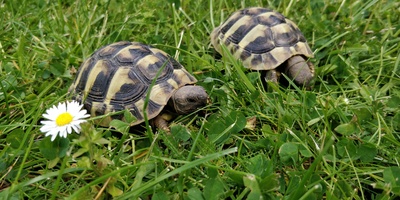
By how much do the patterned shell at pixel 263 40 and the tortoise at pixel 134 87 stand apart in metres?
0.61

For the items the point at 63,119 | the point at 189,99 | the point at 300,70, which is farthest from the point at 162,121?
the point at 300,70

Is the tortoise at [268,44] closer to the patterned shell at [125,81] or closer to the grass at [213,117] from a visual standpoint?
the grass at [213,117]

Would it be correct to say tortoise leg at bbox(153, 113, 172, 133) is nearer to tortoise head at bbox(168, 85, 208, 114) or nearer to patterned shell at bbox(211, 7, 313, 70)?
tortoise head at bbox(168, 85, 208, 114)

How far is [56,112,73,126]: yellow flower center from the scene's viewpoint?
1.76 meters

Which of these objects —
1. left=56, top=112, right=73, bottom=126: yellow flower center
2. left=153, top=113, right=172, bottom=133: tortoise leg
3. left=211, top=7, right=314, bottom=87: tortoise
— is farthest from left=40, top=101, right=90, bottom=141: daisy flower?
left=211, top=7, right=314, bottom=87: tortoise

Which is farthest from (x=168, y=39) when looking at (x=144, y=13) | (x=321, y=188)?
(x=321, y=188)

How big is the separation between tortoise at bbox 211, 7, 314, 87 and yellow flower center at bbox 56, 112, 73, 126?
48.6 inches

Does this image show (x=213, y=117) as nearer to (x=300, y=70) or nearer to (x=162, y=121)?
(x=162, y=121)

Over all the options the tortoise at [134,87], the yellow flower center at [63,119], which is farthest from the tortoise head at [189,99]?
the yellow flower center at [63,119]

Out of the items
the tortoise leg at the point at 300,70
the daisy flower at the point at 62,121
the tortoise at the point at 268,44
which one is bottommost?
the tortoise leg at the point at 300,70

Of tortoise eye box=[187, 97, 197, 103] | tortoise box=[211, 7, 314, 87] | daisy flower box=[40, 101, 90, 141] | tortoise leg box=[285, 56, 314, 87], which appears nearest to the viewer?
daisy flower box=[40, 101, 90, 141]

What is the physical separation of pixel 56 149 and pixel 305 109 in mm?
1232

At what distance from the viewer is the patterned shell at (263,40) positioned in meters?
2.84

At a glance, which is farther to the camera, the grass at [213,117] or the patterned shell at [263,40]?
the patterned shell at [263,40]
